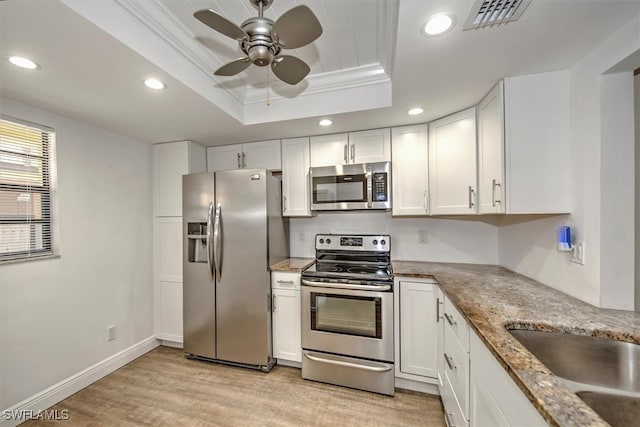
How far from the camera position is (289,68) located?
1440mm

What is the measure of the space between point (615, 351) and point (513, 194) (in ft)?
2.92

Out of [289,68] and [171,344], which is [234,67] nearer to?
[289,68]

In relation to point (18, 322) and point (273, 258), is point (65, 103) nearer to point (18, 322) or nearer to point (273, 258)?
point (18, 322)

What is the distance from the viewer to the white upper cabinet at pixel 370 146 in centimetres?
249

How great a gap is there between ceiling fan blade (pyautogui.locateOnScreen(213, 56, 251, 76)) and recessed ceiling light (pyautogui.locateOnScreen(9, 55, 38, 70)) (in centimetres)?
99

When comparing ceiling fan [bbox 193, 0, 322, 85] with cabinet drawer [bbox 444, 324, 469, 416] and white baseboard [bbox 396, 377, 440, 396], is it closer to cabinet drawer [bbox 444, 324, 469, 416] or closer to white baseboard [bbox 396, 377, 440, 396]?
cabinet drawer [bbox 444, 324, 469, 416]

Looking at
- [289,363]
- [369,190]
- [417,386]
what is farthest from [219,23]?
[417,386]

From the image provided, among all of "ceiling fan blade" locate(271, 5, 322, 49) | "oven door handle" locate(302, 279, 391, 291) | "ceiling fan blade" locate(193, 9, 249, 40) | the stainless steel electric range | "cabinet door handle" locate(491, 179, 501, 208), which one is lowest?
the stainless steel electric range

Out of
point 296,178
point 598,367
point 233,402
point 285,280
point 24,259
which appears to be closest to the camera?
point 598,367

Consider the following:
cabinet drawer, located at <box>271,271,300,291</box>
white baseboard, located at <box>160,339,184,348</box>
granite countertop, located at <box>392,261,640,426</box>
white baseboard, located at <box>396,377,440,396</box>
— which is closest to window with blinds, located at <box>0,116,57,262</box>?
white baseboard, located at <box>160,339,184,348</box>

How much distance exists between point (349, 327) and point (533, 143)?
6.02 ft

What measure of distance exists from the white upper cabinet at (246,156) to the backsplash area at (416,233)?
732 mm

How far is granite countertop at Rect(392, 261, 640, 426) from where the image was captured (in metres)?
0.65

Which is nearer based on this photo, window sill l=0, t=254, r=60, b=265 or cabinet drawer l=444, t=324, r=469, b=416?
cabinet drawer l=444, t=324, r=469, b=416
